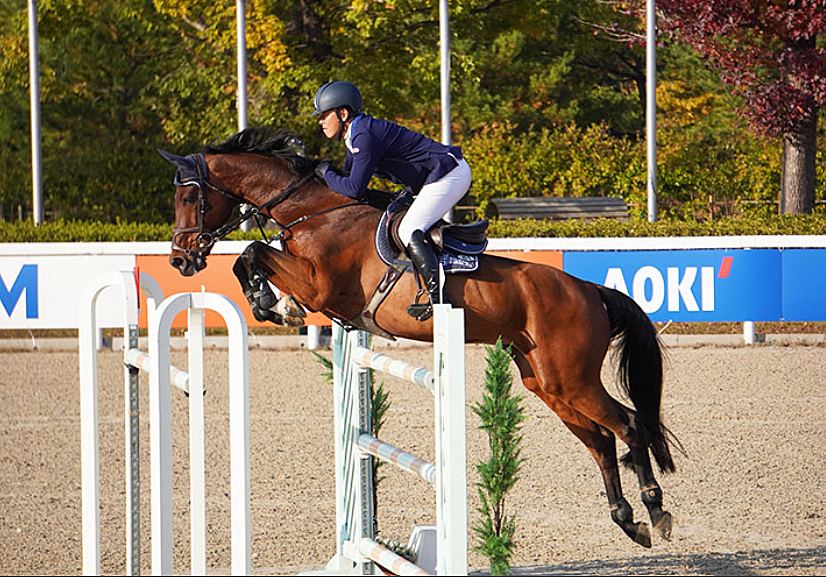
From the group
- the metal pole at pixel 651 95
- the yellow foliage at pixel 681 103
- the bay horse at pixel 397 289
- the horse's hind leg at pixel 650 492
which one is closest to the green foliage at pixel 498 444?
the bay horse at pixel 397 289

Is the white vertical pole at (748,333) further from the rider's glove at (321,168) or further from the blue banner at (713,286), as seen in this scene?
the rider's glove at (321,168)

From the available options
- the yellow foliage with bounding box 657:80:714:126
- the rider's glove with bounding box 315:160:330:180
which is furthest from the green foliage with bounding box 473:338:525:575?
the yellow foliage with bounding box 657:80:714:126

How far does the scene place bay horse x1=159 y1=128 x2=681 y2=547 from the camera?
5.21 metres

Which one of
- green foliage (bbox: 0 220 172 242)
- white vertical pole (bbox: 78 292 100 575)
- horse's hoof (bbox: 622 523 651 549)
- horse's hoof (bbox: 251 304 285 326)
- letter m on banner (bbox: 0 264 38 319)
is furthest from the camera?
green foliage (bbox: 0 220 172 242)

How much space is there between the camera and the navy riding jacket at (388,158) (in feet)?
16.8

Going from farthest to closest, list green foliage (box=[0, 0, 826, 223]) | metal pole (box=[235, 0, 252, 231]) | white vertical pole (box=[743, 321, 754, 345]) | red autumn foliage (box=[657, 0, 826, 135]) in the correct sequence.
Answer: green foliage (box=[0, 0, 826, 223])
red autumn foliage (box=[657, 0, 826, 135])
metal pole (box=[235, 0, 252, 231])
white vertical pole (box=[743, 321, 754, 345])

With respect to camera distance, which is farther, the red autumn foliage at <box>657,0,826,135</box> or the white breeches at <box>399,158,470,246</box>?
the red autumn foliage at <box>657,0,826,135</box>

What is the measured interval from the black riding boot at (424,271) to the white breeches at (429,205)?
58 millimetres

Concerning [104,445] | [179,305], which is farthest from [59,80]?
[179,305]

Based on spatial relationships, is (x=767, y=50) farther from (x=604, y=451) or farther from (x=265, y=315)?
(x=265, y=315)

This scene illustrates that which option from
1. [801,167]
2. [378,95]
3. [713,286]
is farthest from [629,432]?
[378,95]

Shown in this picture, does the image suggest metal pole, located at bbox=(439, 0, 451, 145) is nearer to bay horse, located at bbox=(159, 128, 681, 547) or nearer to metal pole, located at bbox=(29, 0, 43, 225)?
metal pole, located at bbox=(29, 0, 43, 225)

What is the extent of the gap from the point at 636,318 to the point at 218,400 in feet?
15.1

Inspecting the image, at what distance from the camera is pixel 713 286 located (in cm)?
1149
